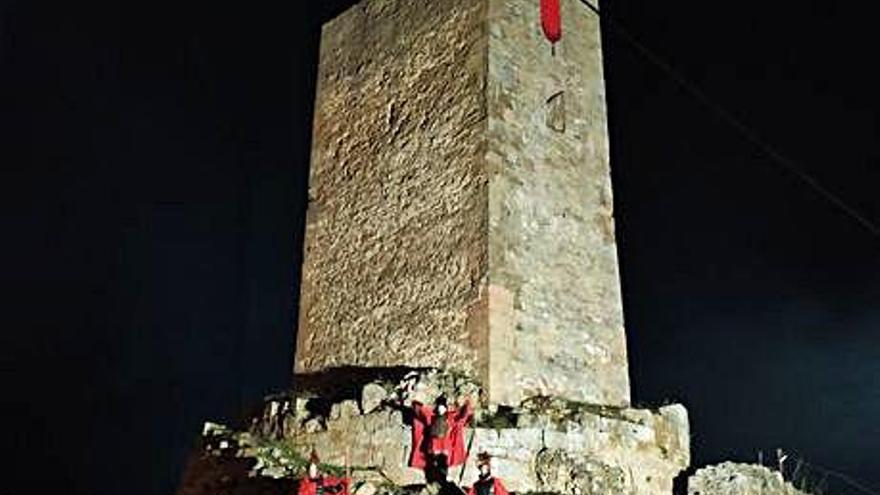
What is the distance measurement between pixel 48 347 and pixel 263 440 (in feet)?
67.7

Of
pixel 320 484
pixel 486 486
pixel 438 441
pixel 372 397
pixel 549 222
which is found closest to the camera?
pixel 486 486

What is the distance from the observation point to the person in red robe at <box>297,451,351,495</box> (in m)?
7.59

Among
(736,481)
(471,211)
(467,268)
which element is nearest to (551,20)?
(471,211)

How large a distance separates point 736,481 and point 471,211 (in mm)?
4177

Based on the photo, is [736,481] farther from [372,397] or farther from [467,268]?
[372,397]

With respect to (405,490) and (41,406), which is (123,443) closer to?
(41,406)

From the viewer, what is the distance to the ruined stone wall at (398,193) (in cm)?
1027

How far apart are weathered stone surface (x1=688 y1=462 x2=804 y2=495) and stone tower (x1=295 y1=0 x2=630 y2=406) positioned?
133cm

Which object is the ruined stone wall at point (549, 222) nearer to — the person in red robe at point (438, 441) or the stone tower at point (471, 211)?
the stone tower at point (471, 211)

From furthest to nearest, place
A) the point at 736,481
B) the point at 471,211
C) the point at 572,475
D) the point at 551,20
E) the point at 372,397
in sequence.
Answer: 1. the point at 551,20
2. the point at 471,211
3. the point at 736,481
4. the point at 372,397
5. the point at 572,475

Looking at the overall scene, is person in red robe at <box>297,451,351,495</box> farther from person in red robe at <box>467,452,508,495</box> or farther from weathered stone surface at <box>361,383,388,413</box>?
person in red robe at <box>467,452,508,495</box>

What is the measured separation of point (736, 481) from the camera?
972 centimetres

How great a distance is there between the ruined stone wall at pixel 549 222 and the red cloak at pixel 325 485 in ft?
6.71

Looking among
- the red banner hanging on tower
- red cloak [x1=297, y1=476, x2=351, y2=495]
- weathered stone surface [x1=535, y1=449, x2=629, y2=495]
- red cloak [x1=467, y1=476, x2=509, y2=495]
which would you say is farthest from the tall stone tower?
red cloak [x1=467, y1=476, x2=509, y2=495]
